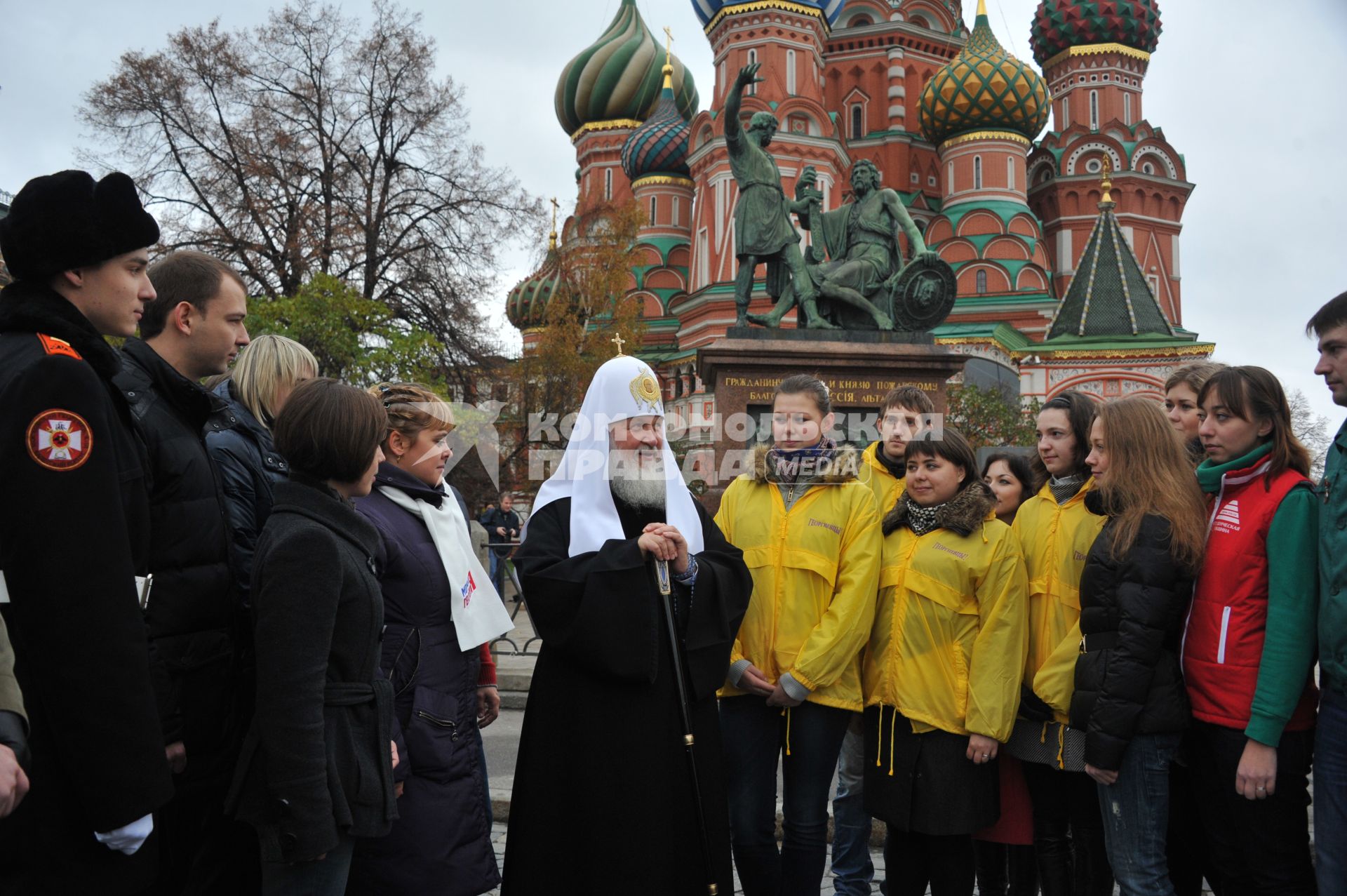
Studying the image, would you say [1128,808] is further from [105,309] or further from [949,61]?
[949,61]

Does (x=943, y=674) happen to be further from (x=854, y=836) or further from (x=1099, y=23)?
(x=1099, y=23)

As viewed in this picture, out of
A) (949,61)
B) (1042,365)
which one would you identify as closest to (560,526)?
(1042,365)

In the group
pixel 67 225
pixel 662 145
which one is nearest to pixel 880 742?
pixel 67 225

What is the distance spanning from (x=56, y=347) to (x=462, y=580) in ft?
4.52

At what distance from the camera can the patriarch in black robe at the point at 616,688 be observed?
284 cm

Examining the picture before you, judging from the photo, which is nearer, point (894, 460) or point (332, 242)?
point (894, 460)

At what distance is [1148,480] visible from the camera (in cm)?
320

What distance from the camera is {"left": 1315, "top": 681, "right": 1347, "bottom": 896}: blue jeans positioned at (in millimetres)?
2631

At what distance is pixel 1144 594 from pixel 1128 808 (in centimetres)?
63

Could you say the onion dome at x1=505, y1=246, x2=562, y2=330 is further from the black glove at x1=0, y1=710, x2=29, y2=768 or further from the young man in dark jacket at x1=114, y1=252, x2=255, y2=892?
the black glove at x1=0, y1=710, x2=29, y2=768

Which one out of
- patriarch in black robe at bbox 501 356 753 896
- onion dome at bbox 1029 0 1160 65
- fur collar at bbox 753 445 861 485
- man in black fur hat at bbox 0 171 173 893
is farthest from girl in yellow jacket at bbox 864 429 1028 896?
onion dome at bbox 1029 0 1160 65

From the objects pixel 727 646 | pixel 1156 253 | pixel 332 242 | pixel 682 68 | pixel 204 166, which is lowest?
pixel 727 646

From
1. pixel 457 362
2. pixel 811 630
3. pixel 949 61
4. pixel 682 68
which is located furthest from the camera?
pixel 682 68

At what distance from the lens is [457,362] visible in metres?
19.8
